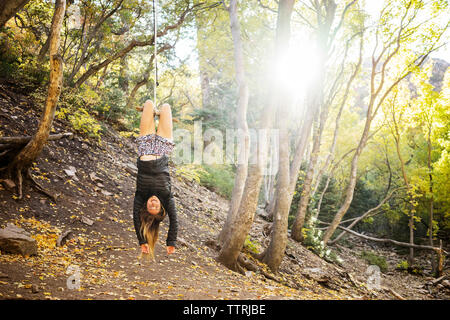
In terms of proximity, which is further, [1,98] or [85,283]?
[1,98]

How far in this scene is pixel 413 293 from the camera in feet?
34.6

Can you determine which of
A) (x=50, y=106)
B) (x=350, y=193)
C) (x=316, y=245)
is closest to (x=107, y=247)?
(x=50, y=106)

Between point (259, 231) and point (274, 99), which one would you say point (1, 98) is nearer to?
point (274, 99)

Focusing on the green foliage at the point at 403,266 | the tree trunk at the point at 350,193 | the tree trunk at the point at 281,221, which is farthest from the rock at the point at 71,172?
→ the green foliage at the point at 403,266

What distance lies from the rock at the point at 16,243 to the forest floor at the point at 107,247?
0.10m

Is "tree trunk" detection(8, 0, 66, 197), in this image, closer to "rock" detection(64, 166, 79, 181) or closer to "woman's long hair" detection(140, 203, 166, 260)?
"rock" detection(64, 166, 79, 181)

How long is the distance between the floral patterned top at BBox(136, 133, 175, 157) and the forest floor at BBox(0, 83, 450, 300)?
74.2 inches

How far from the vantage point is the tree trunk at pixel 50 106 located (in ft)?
16.7

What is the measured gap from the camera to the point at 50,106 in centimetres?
543

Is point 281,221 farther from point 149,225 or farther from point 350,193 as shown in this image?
point 350,193

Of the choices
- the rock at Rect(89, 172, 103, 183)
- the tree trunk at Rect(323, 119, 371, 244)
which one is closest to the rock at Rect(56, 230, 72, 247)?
the rock at Rect(89, 172, 103, 183)

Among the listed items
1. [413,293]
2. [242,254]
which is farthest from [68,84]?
[413,293]

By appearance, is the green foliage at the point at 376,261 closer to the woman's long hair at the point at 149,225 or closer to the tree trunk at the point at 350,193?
the tree trunk at the point at 350,193
